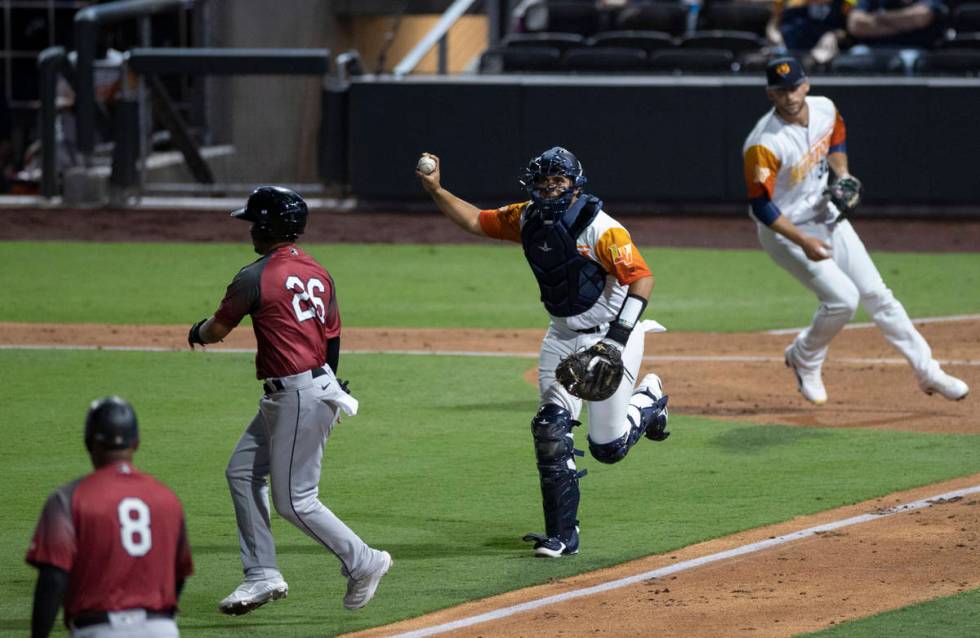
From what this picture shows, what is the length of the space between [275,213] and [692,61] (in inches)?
617

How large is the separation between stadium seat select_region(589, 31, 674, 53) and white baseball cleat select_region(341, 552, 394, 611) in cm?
1672

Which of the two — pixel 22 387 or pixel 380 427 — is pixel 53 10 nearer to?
pixel 22 387

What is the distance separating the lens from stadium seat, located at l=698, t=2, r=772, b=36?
22781mm

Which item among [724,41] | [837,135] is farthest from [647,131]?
[837,135]

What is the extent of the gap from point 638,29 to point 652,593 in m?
17.7

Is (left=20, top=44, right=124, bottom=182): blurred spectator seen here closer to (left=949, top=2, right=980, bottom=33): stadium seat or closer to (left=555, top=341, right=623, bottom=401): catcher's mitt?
(left=949, top=2, right=980, bottom=33): stadium seat

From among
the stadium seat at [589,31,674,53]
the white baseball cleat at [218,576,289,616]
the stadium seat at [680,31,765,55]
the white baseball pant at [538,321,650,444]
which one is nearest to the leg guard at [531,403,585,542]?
the white baseball pant at [538,321,650,444]

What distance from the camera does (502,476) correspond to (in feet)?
28.3

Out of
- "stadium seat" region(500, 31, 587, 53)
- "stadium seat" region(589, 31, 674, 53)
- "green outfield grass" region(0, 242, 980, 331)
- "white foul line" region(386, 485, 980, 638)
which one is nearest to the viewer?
"white foul line" region(386, 485, 980, 638)

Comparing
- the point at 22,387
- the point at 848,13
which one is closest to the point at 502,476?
the point at 22,387

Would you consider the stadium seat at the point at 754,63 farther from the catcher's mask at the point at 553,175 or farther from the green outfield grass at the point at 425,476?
the catcher's mask at the point at 553,175

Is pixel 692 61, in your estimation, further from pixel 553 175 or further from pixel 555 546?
pixel 555 546

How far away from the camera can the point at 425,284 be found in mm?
16828

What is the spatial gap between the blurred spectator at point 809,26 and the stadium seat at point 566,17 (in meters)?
2.80
